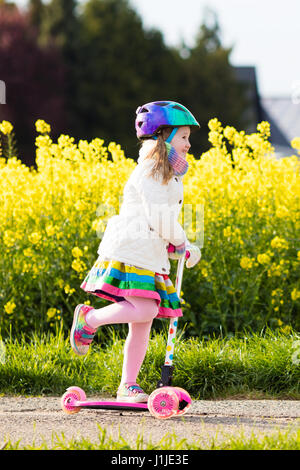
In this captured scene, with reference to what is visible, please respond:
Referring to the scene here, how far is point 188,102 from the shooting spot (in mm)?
30016

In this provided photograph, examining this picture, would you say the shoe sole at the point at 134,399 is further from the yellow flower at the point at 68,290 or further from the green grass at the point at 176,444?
the yellow flower at the point at 68,290

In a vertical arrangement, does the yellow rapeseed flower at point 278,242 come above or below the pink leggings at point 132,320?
above

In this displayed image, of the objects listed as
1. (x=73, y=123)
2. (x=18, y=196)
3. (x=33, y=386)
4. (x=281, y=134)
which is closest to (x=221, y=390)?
(x=33, y=386)

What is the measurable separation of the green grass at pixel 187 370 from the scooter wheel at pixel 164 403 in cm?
77

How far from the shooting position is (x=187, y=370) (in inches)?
161

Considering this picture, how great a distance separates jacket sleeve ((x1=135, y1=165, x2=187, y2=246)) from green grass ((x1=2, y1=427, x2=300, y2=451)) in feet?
2.99

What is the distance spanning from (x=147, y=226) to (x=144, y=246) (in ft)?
0.31

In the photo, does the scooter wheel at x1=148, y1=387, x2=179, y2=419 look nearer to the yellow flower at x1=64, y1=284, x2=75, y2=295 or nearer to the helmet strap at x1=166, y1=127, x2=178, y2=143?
the helmet strap at x1=166, y1=127, x2=178, y2=143

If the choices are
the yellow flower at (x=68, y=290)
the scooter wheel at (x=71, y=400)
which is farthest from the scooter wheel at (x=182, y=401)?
the yellow flower at (x=68, y=290)

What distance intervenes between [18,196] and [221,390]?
2.28m

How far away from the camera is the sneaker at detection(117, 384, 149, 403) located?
3.47 metres

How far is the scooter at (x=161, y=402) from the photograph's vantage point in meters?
3.25
